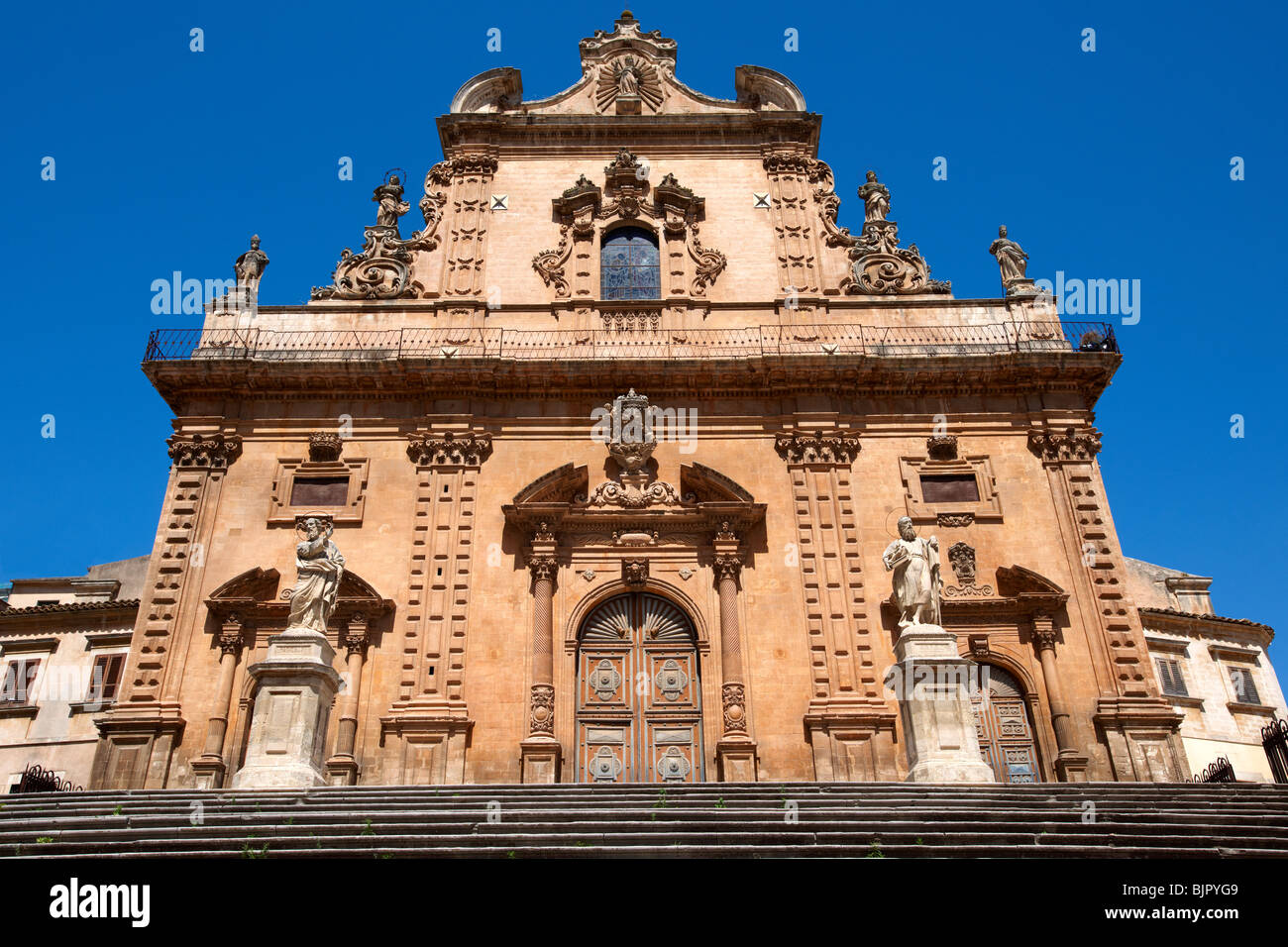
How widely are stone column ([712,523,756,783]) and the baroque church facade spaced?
49 millimetres

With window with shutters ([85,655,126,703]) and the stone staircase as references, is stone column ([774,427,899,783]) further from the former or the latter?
window with shutters ([85,655,126,703])

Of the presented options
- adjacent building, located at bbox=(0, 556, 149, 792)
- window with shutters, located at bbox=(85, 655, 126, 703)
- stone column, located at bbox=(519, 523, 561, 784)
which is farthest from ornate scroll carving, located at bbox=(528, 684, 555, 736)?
window with shutters, located at bbox=(85, 655, 126, 703)

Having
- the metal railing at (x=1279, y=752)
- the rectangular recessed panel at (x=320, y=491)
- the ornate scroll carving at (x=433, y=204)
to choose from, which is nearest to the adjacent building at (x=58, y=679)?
the rectangular recessed panel at (x=320, y=491)

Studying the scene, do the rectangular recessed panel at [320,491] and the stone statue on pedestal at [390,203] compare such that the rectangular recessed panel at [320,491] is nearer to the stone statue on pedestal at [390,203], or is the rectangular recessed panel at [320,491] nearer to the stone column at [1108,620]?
the stone statue on pedestal at [390,203]

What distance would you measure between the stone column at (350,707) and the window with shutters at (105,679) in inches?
444

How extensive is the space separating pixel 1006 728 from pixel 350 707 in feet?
32.2

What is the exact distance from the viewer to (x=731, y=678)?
15.5 meters

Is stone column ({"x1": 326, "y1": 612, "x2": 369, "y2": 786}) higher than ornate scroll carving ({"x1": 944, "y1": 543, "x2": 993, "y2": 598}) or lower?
lower

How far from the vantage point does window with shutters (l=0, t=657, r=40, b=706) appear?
24203 millimetres

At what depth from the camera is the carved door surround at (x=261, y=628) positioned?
1511 centimetres

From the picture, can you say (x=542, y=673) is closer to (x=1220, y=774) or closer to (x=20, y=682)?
(x=1220, y=774)

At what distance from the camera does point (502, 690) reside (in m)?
15.6
